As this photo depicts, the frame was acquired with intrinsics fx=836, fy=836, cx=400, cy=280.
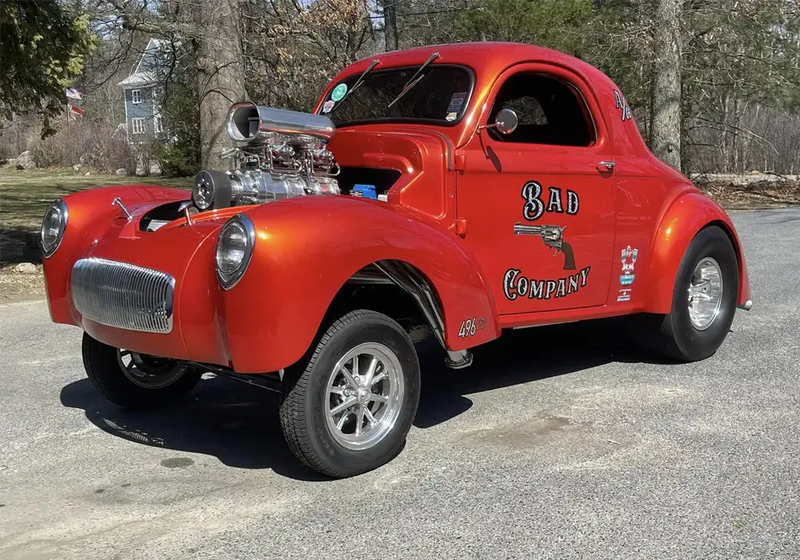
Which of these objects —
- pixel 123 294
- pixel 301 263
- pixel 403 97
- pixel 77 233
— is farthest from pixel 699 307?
pixel 77 233

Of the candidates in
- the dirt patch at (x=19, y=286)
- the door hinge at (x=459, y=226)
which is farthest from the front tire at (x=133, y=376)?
the dirt patch at (x=19, y=286)

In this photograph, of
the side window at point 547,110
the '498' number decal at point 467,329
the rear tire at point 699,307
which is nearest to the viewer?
the '498' number decal at point 467,329

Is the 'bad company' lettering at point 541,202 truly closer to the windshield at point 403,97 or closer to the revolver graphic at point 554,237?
the revolver graphic at point 554,237

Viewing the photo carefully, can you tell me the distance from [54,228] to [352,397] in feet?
6.57

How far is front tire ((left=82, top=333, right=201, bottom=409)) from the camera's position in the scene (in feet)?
15.3

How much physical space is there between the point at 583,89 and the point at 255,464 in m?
3.06

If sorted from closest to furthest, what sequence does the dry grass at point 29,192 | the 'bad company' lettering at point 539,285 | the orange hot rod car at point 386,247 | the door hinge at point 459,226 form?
the orange hot rod car at point 386,247, the door hinge at point 459,226, the 'bad company' lettering at point 539,285, the dry grass at point 29,192

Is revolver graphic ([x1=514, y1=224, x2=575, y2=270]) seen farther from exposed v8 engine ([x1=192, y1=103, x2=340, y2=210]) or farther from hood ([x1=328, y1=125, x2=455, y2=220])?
exposed v8 engine ([x1=192, y1=103, x2=340, y2=210])

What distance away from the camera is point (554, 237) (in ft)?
15.9

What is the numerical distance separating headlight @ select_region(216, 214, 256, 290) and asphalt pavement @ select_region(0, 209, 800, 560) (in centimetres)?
98

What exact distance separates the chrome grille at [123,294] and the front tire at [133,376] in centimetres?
58

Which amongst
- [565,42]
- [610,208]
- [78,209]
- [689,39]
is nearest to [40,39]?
[78,209]

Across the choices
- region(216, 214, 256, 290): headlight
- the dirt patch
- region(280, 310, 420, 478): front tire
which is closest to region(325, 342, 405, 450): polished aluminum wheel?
region(280, 310, 420, 478): front tire

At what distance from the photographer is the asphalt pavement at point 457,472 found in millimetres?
3217
